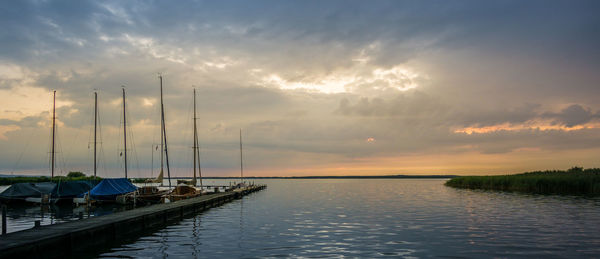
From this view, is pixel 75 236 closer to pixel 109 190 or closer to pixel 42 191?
pixel 109 190

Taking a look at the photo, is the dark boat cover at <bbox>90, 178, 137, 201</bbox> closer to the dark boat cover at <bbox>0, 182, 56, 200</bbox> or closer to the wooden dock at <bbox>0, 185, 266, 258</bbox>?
the dark boat cover at <bbox>0, 182, 56, 200</bbox>

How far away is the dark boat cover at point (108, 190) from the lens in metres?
45.5

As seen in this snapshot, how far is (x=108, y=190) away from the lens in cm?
4625

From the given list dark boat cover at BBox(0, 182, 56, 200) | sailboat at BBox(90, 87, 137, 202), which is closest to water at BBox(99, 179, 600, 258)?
sailboat at BBox(90, 87, 137, 202)

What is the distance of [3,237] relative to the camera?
1831 centimetres

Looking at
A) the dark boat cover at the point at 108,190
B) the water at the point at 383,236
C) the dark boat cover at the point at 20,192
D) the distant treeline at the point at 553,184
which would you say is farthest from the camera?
the distant treeline at the point at 553,184

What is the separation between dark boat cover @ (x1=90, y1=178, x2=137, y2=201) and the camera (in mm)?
45531

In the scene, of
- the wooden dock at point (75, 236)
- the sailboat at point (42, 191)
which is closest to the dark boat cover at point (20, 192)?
the sailboat at point (42, 191)

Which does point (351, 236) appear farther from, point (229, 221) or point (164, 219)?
point (164, 219)

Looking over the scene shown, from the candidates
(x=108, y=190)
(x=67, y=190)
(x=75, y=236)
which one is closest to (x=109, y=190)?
(x=108, y=190)

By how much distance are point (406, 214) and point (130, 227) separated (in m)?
22.5

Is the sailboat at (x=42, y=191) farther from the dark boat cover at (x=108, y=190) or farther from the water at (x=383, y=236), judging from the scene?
the water at (x=383, y=236)

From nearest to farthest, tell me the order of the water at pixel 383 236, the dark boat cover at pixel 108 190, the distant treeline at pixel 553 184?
the water at pixel 383 236, the dark boat cover at pixel 108 190, the distant treeline at pixel 553 184

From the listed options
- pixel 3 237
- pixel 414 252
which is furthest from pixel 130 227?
pixel 414 252
